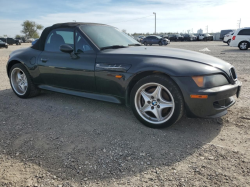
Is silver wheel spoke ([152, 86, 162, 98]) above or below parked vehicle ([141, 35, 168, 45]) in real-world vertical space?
below

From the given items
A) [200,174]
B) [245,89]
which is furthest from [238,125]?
[245,89]

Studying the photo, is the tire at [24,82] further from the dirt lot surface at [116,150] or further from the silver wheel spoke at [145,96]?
the silver wheel spoke at [145,96]

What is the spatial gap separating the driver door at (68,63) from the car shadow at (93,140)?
0.50m

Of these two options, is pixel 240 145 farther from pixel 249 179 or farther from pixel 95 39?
pixel 95 39

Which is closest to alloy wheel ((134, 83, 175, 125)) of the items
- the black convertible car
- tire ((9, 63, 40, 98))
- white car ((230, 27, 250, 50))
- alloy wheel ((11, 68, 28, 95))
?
the black convertible car

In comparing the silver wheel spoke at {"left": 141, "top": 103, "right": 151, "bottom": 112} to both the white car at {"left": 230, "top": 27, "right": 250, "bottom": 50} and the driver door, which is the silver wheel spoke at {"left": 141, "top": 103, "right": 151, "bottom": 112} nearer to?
the driver door

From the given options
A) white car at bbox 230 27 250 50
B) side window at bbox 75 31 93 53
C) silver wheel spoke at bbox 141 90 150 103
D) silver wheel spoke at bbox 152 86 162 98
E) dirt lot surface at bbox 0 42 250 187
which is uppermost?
white car at bbox 230 27 250 50

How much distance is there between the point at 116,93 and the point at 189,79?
1126 millimetres

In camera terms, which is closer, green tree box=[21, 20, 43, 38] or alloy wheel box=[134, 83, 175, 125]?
alloy wheel box=[134, 83, 175, 125]

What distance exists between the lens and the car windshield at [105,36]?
3.74m

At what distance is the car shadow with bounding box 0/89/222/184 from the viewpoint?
233 cm


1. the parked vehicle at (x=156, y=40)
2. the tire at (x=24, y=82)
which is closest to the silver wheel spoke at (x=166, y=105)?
the tire at (x=24, y=82)

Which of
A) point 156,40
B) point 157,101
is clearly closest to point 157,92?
point 157,101

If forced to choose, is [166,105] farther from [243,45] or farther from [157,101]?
[243,45]
